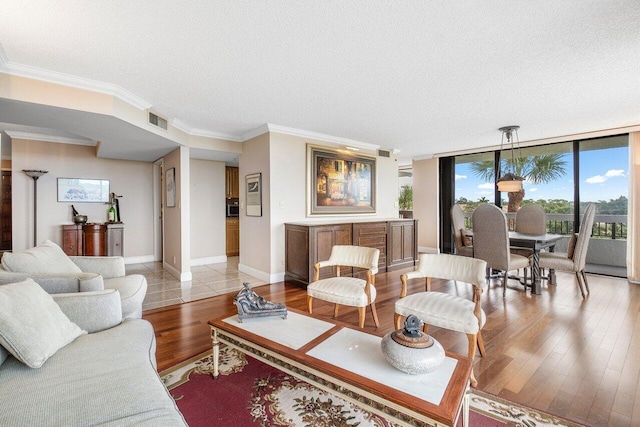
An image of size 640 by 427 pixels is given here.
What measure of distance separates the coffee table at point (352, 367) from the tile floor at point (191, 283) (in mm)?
2163

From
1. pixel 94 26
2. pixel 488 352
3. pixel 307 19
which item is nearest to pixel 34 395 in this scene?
pixel 94 26

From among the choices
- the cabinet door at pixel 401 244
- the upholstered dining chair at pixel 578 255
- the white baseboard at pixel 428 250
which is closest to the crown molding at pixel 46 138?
the cabinet door at pixel 401 244

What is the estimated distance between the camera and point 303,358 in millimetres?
1537

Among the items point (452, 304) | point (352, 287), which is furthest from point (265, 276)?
point (452, 304)

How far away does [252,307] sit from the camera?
2074 millimetres

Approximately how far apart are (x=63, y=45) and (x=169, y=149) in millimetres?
2769

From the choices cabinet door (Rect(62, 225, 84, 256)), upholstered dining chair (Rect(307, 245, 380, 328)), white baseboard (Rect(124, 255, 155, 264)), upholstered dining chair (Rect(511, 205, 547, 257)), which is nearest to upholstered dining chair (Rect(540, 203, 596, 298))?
upholstered dining chair (Rect(511, 205, 547, 257))

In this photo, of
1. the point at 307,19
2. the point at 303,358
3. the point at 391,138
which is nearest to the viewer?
the point at 303,358

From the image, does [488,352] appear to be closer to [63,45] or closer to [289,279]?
[289,279]

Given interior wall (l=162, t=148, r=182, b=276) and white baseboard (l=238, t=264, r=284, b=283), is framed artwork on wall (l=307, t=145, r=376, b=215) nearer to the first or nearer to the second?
white baseboard (l=238, t=264, r=284, b=283)

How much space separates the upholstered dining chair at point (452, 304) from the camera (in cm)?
204

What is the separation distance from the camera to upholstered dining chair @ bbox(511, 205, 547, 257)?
15.8 ft

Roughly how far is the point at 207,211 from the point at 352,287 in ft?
14.9

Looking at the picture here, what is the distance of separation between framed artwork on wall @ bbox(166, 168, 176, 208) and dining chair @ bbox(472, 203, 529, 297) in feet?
15.3
